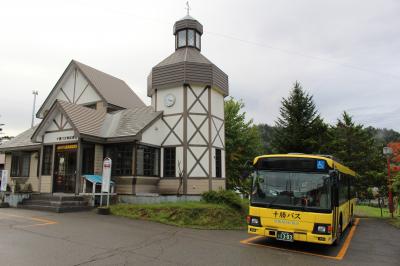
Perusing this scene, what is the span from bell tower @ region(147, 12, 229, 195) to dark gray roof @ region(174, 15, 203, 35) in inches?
99.7

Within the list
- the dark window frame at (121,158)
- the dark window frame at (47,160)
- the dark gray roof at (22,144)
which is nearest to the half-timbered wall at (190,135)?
the dark window frame at (121,158)

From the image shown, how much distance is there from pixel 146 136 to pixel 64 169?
4824 millimetres

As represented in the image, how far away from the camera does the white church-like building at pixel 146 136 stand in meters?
16.8

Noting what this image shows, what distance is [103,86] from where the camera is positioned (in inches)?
871

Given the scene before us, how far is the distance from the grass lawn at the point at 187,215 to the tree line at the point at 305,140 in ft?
26.7

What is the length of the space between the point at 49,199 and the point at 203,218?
310 inches

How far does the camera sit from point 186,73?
1864cm

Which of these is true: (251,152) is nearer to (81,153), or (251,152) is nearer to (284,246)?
(81,153)

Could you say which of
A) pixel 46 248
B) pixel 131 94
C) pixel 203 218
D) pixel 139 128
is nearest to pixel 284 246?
pixel 203 218

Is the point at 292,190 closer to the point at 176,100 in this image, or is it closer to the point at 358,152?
the point at 176,100

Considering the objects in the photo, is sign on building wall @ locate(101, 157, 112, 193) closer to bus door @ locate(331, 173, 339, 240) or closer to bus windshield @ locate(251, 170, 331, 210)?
bus windshield @ locate(251, 170, 331, 210)

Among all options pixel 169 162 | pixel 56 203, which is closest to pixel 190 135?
pixel 169 162

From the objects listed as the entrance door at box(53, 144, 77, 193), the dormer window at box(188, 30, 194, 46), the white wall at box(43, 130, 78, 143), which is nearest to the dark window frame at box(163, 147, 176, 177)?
the entrance door at box(53, 144, 77, 193)

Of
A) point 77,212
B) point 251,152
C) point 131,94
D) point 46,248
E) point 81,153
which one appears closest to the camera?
point 46,248
